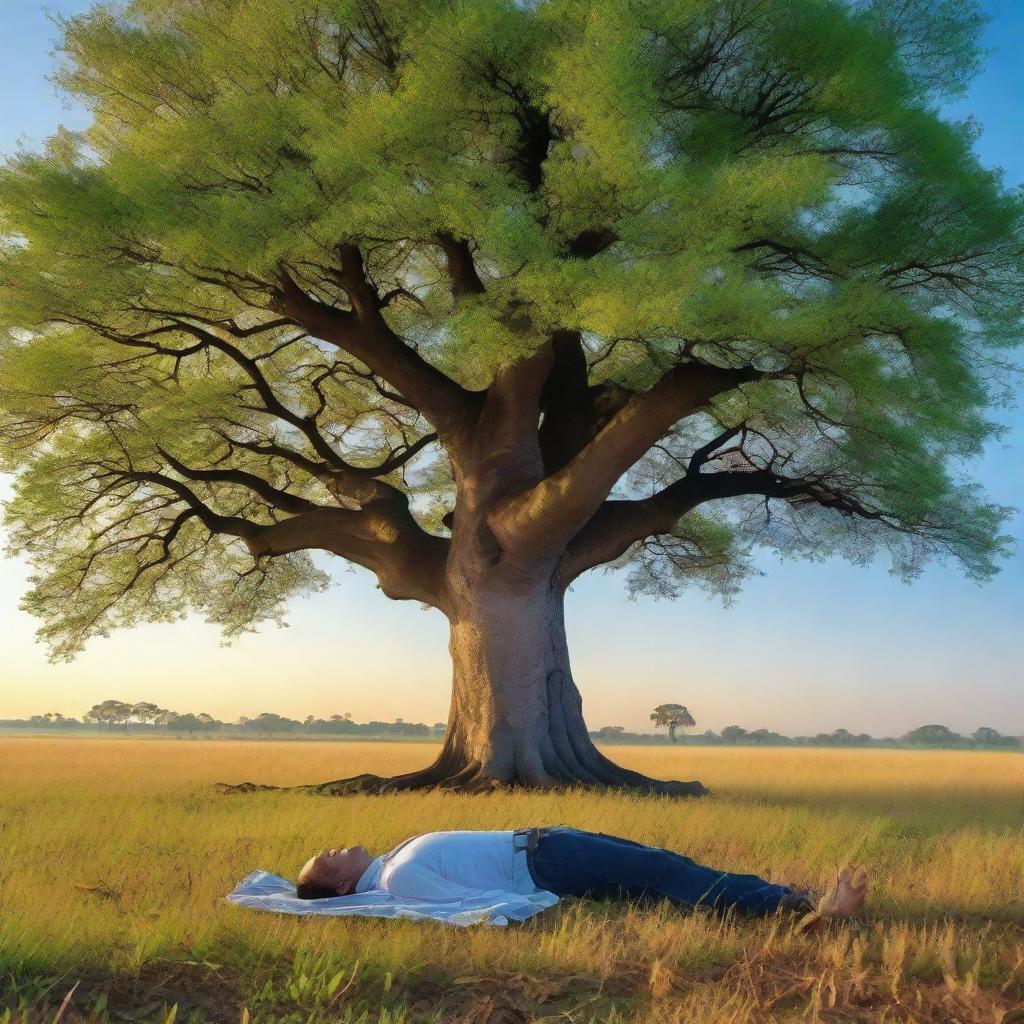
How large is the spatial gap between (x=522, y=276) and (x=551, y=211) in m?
1.15

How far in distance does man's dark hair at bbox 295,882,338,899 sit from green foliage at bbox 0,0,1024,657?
6.19 metres

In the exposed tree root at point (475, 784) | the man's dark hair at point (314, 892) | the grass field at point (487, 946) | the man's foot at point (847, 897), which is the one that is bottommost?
the grass field at point (487, 946)

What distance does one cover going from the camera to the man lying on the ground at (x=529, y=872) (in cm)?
560

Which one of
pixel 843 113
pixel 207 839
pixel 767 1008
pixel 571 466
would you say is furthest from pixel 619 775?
pixel 767 1008

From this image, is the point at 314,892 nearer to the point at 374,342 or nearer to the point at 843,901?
the point at 843,901

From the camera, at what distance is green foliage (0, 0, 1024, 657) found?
10.9 m

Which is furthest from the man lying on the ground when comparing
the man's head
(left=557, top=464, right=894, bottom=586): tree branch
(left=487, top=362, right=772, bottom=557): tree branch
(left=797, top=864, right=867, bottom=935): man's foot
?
(left=557, top=464, right=894, bottom=586): tree branch

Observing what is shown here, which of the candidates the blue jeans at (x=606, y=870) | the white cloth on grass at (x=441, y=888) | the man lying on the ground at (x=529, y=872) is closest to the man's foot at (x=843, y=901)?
the man lying on the ground at (x=529, y=872)

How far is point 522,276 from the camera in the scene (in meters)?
11.0

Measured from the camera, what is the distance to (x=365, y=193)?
1152 cm

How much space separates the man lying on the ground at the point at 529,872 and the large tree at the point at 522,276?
18.4 ft

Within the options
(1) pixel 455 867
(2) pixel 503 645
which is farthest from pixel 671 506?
(1) pixel 455 867

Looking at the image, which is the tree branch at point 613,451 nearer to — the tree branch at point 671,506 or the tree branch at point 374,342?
the tree branch at point 374,342

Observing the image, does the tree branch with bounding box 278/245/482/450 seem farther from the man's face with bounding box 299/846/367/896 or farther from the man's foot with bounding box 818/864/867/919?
the man's foot with bounding box 818/864/867/919
